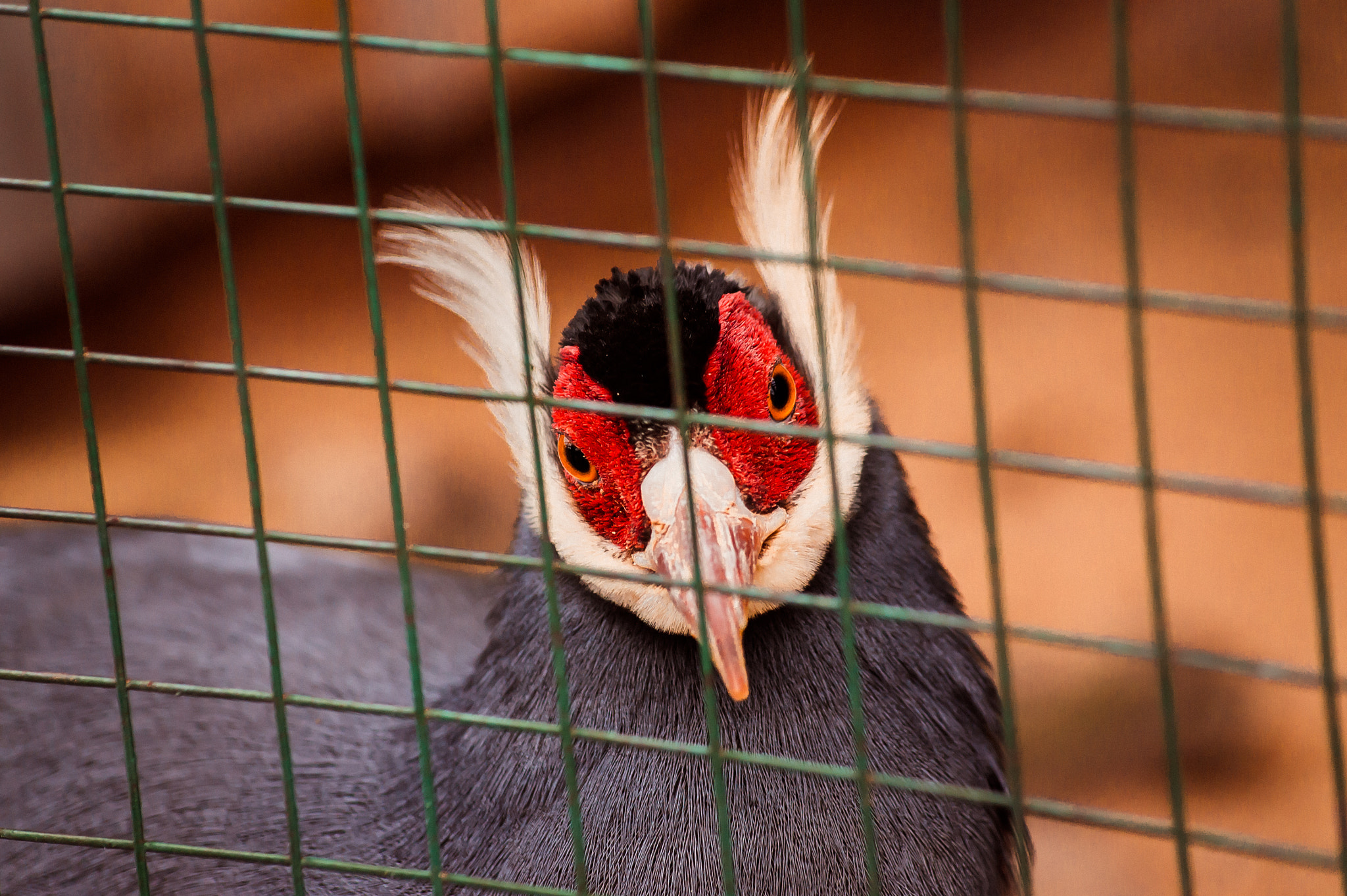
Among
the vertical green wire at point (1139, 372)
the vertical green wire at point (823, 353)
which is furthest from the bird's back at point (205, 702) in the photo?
the vertical green wire at point (1139, 372)

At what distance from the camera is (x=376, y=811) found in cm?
238

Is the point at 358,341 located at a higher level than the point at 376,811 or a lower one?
higher

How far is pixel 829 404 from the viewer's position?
4.94ft

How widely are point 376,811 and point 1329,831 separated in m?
2.44

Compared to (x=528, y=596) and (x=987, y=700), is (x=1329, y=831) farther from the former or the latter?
(x=528, y=596)

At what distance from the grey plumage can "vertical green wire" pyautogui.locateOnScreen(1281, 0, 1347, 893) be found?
0.90m

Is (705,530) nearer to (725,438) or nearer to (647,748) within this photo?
(725,438)

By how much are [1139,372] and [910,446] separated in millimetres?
255

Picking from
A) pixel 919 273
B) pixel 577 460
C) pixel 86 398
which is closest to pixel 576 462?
pixel 577 460

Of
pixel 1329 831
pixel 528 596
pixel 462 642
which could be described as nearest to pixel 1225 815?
pixel 1329 831

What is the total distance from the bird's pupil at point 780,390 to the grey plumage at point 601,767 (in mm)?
153

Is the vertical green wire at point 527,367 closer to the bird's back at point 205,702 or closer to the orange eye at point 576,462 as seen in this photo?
the orange eye at point 576,462

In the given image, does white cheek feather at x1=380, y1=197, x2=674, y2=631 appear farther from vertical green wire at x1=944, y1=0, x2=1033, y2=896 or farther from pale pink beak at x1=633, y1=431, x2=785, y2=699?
vertical green wire at x1=944, y1=0, x2=1033, y2=896

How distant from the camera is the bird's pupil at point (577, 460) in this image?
2.22m
